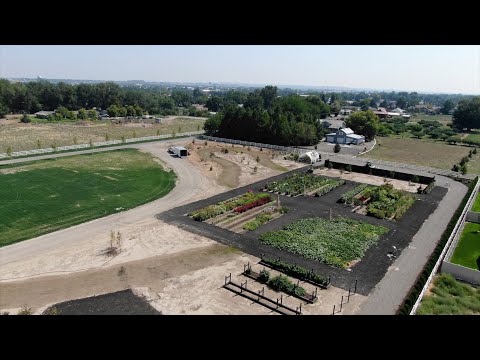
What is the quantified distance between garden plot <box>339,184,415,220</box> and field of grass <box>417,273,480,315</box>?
8.63 metres

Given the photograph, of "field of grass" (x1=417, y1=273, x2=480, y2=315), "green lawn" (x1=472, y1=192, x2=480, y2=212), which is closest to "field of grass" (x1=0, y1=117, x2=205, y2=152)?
"green lawn" (x1=472, y1=192, x2=480, y2=212)

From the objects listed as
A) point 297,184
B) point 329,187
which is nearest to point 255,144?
point 297,184

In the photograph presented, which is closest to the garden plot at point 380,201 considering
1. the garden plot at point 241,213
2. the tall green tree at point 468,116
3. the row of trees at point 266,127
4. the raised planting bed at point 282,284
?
the garden plot at point 241,213

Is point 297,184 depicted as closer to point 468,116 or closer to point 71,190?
point 71,190

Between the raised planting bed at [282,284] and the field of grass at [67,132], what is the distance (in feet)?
135

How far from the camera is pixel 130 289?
17.9m

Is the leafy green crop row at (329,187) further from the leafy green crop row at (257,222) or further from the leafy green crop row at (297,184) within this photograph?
the leafy green crop row at (257,222)

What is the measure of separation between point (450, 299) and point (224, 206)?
52.5 ft

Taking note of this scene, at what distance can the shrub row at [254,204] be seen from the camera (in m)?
28.1

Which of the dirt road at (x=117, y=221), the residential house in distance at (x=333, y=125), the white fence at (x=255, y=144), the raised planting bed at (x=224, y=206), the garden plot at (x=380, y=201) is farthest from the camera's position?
the residential house in distance at (x=333, y=125)

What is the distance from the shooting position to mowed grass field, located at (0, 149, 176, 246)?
25281 millimetres
